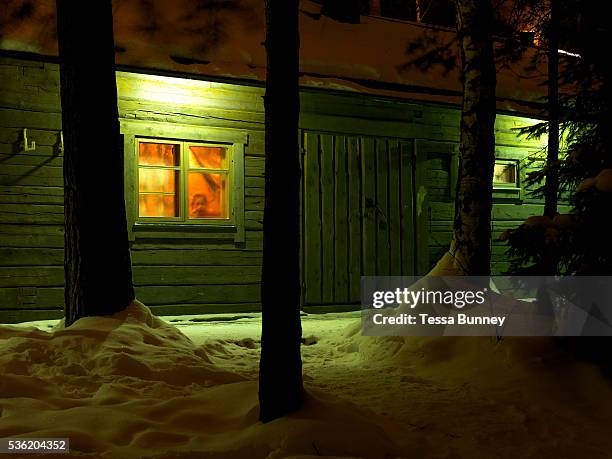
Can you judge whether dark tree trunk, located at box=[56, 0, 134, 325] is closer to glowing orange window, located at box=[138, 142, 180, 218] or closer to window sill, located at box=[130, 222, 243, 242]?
window sill, located at box=[130, 222, 243, 242]

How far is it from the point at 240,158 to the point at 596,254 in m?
6.05

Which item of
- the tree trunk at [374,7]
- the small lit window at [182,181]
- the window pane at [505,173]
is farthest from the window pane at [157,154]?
the tree trunk at [374,7]

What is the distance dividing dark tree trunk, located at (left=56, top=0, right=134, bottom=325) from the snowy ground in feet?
1.25

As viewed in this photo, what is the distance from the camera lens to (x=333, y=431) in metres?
3.62

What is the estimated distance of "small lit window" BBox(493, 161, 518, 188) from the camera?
12394 millimetres

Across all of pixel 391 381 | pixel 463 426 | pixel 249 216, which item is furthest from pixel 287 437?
pixel 249 216

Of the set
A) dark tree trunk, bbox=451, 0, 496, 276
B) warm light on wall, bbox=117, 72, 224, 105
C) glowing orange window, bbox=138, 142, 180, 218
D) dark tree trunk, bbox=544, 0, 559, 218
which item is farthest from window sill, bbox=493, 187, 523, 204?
glowing orange window, bbox=138, 142, 180, 218

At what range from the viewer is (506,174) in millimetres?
12859

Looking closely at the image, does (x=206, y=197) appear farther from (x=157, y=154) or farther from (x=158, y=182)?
(x=157, y=154)

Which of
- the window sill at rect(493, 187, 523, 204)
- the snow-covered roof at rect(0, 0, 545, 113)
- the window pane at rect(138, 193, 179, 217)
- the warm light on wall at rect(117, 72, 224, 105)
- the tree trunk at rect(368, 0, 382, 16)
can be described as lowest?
the window pane at rect(138, 193, 179, 217)

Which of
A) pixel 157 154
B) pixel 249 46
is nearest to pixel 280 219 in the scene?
pixel 249 46

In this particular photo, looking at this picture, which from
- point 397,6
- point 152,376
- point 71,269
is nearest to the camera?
point 152,376

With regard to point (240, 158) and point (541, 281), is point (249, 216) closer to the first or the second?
point (240, 158)

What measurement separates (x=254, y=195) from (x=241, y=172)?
0.43m
